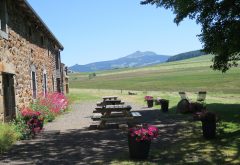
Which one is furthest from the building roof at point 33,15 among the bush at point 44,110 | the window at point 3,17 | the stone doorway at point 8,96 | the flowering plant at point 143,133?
the flowering plant at point 143,133

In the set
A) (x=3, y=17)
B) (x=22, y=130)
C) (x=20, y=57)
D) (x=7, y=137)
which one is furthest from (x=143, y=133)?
(x=20, y=57)

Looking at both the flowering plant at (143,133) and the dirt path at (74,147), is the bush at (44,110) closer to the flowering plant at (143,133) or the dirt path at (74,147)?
the dirt path at (74,147)

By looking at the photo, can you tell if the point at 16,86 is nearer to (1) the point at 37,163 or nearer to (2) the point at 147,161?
(1) the point at 37,163

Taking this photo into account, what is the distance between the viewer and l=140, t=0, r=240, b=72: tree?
17.2 meters

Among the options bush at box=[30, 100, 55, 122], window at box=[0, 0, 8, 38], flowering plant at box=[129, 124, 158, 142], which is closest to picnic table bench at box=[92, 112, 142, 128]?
bush at box=[30, 100, 55, 122]

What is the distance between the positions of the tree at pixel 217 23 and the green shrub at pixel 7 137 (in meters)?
9.44

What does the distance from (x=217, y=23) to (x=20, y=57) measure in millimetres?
8543

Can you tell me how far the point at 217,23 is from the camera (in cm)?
1823

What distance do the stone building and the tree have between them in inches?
261

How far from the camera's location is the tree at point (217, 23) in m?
17.2

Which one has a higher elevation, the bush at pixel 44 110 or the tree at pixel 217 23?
the tree at pixel 217 23

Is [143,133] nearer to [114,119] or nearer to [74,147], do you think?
[74,147]

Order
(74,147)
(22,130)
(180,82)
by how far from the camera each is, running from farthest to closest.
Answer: (180,82), (22,130), (74,147)

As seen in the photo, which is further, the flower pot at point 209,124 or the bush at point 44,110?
the bush at point 44,110
